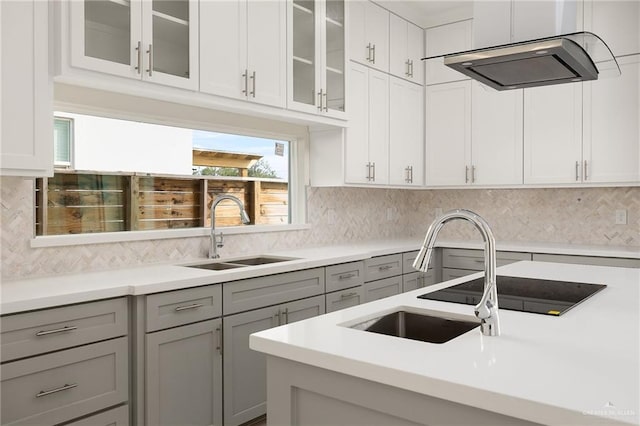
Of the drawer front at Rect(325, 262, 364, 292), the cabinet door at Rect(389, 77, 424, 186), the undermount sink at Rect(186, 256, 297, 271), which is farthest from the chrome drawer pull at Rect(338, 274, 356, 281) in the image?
the cabinet door at Rect(389, 77, 424, 186)

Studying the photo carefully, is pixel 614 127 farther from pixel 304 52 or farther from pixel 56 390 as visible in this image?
pixel 56 390

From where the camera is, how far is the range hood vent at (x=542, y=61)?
6.51 feet

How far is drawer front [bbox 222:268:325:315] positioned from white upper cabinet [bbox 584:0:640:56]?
109 inches

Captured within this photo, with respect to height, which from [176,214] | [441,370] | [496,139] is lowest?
[441,370]

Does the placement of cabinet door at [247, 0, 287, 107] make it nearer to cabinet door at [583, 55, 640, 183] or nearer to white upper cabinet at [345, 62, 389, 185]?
white upper cabinet at [345, 62, 389, 185]

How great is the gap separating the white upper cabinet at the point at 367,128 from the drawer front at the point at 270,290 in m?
1.08

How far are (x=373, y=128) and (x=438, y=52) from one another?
1135 mm

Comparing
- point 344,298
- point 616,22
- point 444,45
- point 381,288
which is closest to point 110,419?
point 344,298

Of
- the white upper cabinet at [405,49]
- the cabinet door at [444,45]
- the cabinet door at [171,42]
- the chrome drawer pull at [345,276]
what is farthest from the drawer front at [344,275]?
the cabinet door at [444,45]

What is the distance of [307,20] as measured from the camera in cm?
353

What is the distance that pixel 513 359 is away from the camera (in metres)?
1.20

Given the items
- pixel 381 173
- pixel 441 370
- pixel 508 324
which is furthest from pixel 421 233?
pixel 441 370

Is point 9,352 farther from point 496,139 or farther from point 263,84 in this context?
point 496,139

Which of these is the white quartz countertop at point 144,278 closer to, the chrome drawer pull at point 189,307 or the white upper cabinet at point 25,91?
the chrome drawer pull at point 189,307
